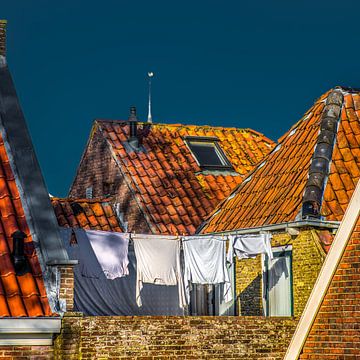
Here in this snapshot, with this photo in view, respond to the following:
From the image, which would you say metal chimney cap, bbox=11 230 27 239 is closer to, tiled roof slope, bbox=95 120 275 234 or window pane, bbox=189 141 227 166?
tiled roof slope, bbox=95 120 275 234

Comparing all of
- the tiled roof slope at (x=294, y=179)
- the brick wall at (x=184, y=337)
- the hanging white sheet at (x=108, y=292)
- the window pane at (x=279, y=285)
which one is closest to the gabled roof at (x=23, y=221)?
the brick wall at (x=184, y=337)

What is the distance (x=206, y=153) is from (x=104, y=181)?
359 centimetres

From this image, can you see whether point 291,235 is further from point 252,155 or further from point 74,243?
point 252,155

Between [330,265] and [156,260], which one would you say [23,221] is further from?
[156,260]

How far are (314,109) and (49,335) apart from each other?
12025mm

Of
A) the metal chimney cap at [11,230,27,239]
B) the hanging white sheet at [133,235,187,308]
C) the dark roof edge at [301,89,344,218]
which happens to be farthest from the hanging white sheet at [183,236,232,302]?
the metal chimney cap at [11,230,27,239]

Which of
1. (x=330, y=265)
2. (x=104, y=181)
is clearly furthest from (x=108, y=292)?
(x=330, y=265)

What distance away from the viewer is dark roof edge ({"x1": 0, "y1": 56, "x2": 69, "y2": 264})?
1728 centimetres

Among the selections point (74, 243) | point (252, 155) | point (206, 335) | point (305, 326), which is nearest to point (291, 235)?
Answer: point (206, 335)

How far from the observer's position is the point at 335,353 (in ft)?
50.0

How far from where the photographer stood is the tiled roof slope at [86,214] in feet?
92.5

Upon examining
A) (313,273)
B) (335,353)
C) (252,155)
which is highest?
(252,155)

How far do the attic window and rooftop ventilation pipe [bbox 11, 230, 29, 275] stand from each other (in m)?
15.3

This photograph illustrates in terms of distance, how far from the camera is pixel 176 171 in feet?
102
